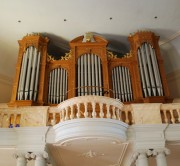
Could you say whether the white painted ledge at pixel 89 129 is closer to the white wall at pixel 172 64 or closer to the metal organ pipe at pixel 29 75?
the metal organ pipe at pixel 29 75

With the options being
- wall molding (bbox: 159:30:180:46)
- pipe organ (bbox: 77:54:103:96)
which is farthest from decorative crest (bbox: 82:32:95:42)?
wall molding (bbox: 159:30:180:46)

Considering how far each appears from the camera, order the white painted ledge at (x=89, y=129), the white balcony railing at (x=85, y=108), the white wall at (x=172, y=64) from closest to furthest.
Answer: the white painted ledge at (x=89, y=129)
the white balcony railing at (x=85, y=108)
the white wall at (x=172, y=64)

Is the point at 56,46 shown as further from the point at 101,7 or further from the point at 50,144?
the point at 50,144

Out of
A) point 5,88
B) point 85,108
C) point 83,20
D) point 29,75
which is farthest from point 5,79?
point 85,108

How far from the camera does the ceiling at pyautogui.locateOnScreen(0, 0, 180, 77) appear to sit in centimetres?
1045

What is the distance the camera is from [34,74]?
10.8 metres

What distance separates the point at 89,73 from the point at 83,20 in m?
1.99

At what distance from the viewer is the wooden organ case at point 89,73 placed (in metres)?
10.2

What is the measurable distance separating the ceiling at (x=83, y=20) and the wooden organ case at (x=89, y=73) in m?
0.37

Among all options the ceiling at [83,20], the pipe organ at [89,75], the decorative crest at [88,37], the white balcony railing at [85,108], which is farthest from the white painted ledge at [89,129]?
the ceiling at [83,20]

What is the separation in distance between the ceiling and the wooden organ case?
369 mm

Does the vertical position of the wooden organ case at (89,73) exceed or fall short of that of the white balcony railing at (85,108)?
it exceeds it

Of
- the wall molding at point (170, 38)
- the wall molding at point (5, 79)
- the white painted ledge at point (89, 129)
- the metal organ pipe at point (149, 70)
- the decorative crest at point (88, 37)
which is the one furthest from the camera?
the wall molding at point (5, 79)

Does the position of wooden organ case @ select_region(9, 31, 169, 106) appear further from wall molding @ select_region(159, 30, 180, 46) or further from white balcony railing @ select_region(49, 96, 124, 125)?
white balcony railing @ select_region(49, 96, 124, 125)
